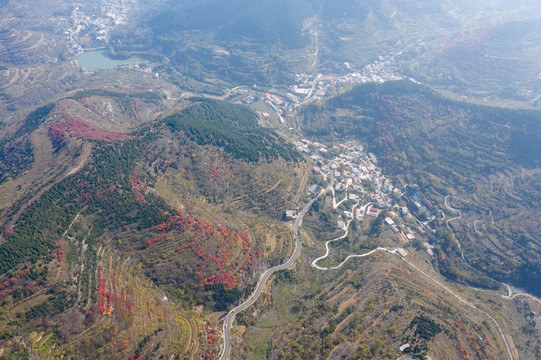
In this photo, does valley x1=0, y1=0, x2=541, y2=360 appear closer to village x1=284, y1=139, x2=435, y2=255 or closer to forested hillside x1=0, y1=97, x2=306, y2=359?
forested hillside x1=0, y1=97, x2=306, y2=359

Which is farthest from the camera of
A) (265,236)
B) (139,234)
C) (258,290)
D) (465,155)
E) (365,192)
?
(465,155)

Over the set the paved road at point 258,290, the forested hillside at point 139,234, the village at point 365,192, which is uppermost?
the forested hillside at point 139,234

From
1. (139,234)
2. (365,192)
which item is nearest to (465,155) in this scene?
(365,192)

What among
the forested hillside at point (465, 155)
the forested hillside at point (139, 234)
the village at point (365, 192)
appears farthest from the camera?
the village at point (365, 192)

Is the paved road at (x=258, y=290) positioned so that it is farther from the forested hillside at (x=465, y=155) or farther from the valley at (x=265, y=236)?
the forested hillside at (x=465, y=155)

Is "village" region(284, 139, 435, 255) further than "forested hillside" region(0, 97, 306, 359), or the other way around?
"village" region(284, 139, 435, 255)

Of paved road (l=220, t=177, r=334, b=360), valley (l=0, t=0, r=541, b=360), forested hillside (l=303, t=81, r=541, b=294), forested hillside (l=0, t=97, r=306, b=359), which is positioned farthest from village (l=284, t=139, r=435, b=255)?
forested hillside (l=0, t=97, r=306, b=359)

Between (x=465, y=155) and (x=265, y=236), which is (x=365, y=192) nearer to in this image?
(x=465, y=155)

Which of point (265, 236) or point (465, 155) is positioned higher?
point (265, 236)

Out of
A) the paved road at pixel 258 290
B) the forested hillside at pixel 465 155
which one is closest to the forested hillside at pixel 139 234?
the paved road at pixel 258 290

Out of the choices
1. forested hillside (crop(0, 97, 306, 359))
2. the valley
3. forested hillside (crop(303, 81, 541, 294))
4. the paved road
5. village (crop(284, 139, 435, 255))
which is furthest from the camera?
village (crop(284, 139, 435, 255))
